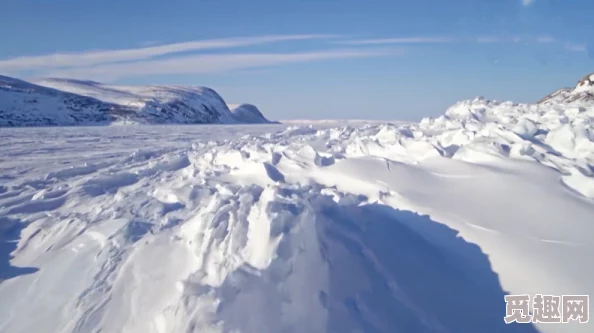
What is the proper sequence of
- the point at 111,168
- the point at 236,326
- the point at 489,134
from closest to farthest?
the point at 236,326 → the point at 489,134 → the point at 111,168

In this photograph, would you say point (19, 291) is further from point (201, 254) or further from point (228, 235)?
point (228, 235)

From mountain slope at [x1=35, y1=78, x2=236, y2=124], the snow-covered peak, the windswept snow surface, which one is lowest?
mountain slope at [x1=35, y1=78, x2=236, y2=124]

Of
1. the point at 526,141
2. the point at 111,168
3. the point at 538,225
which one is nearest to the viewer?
the point at 538,225

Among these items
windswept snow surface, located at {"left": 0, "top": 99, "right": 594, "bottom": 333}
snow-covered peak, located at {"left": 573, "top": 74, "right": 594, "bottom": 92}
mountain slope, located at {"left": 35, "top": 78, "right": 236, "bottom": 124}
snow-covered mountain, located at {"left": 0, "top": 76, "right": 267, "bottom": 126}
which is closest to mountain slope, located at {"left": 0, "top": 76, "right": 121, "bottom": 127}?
snow-covered mountain, located at {"left": 0, "top": 76, "right": 267, "bottom": 126}

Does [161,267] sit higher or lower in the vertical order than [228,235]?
lower

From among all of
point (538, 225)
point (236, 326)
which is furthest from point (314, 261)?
point (538, 225)

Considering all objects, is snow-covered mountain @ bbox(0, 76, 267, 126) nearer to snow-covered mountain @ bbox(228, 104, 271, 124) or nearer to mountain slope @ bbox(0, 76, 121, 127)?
mountain slope @ bbox(0, 76, 121, 127)

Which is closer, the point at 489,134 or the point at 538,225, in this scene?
the point at 538,225
